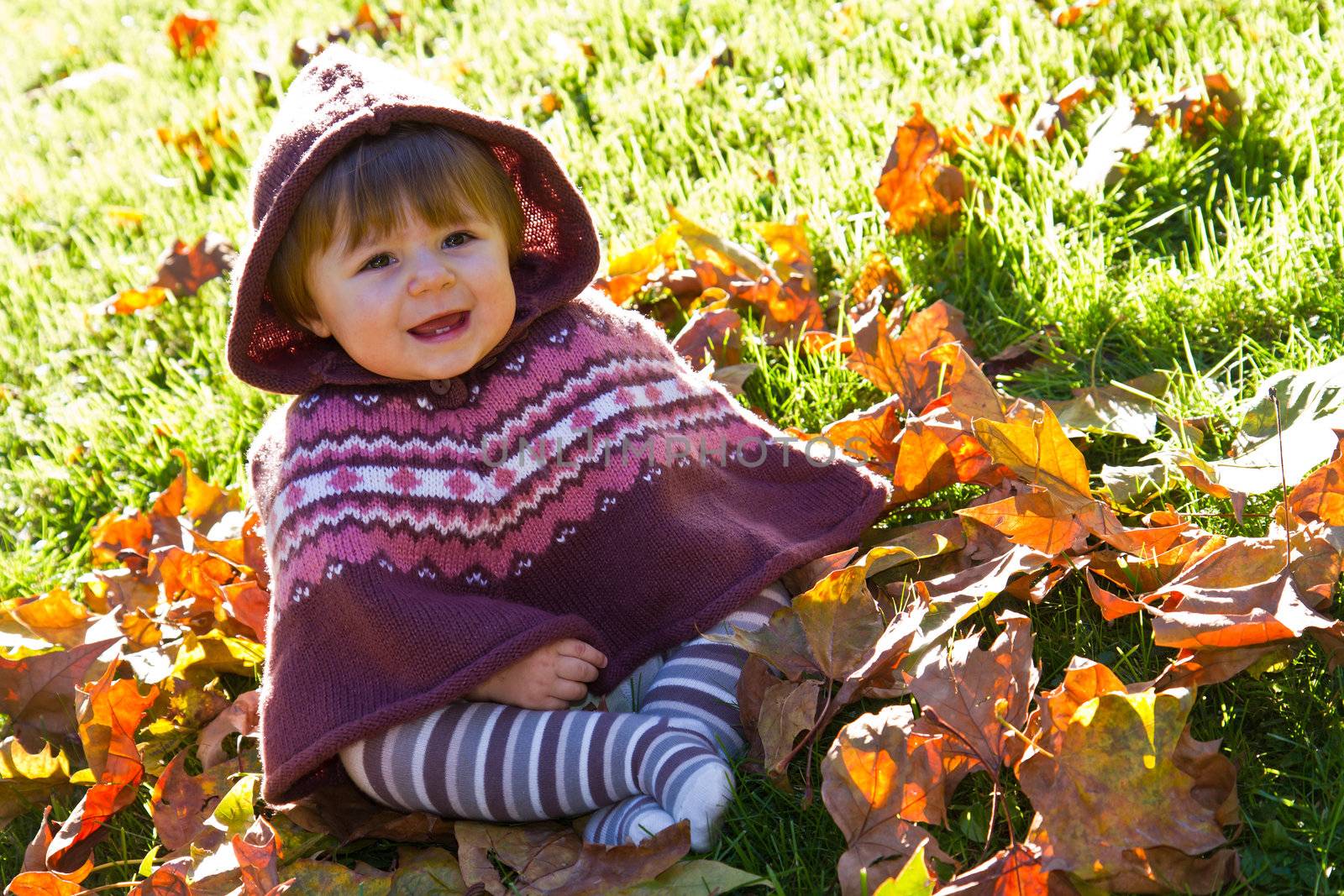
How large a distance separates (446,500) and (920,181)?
135cm

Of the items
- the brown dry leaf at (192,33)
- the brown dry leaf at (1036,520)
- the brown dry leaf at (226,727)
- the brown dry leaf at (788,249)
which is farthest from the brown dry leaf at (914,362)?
the brown dry leaf at (192,33)

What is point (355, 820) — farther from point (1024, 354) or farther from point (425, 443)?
point (1024, 354)

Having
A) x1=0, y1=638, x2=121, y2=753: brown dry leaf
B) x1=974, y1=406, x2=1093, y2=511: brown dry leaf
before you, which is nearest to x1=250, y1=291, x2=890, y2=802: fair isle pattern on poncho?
x1=974, y1=406, x2=1093, y2=511: brown dry leaf

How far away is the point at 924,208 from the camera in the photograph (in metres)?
2.81

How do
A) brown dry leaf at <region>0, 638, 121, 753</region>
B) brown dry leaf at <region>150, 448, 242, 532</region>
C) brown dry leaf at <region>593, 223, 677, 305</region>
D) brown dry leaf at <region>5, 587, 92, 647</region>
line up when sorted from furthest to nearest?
brown dry leaf at <region>593, 223, 677, 305</region>, brown dry leaf at <region>150, 448, 242, 532</region>, brown dry leaf at <region>5, 587, 92, 647</region>, brown dry leaf at <region>0, 638, 121, 753</region>

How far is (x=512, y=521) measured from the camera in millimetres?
2064

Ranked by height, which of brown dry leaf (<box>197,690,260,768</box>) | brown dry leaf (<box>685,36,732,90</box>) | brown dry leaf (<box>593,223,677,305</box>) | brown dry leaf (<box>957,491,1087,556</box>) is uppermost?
brown dry leaf (<box>685,36,732,90</box>)

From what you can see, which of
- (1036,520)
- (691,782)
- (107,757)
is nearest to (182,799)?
(107,757)

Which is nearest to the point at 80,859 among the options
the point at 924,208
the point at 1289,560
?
the point at 1289,560

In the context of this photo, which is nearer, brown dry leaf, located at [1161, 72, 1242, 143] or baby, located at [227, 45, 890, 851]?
baby, located at [227, 45, 890, 851]

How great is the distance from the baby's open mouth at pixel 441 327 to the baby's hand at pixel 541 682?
52 cm

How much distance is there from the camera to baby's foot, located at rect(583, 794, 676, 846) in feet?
5.59

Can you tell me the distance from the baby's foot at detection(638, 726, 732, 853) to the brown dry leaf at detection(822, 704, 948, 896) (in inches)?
7.8

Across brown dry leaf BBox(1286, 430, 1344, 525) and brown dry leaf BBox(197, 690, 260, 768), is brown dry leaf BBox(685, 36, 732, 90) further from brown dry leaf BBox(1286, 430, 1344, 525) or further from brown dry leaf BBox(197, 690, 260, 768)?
brown dry leaf BBox(1286, 430, 1344, 525)
